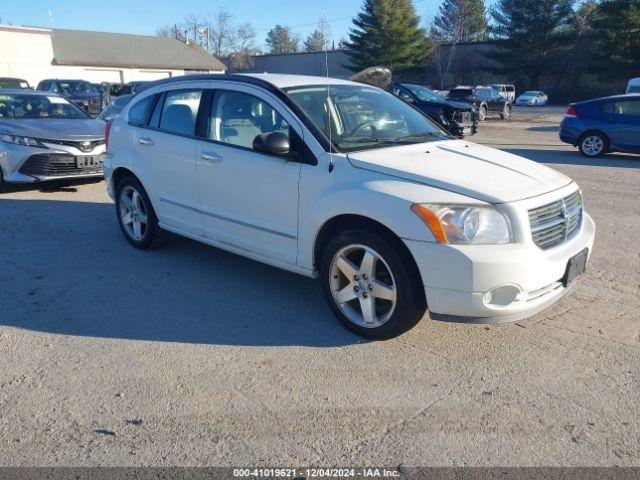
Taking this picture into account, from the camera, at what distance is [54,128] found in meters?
8.97

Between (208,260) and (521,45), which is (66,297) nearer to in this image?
(208,260)

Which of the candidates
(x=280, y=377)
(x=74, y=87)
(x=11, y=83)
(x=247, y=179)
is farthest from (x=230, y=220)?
(x=74, y=87)

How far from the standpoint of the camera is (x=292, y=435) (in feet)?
9.47

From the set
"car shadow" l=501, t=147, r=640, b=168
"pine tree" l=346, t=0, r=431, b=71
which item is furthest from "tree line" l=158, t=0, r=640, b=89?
"car shadow" l=501, t=147, r=640, b=168

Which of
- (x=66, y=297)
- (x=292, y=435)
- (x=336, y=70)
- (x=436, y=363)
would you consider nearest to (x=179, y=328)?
(x=66, y=297)

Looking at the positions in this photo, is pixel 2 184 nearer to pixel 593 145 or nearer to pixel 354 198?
pixel 354 198

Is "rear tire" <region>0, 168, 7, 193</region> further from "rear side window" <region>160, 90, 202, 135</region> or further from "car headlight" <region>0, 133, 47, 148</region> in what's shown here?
"rear side window" <region>160, 90, 202, 135</region>

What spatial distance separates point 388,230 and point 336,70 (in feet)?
223

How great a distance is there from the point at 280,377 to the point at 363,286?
0.84 metres

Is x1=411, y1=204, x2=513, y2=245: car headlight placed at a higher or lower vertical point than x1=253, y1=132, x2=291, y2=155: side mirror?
lower

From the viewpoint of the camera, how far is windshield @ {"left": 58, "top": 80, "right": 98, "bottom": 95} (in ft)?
88.0

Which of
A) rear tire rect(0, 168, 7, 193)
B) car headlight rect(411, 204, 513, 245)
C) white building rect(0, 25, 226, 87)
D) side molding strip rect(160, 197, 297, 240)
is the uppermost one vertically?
white building rect(0, 25, 226, 87)

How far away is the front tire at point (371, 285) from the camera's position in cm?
357

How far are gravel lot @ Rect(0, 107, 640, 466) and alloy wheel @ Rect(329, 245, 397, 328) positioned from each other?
197mm
